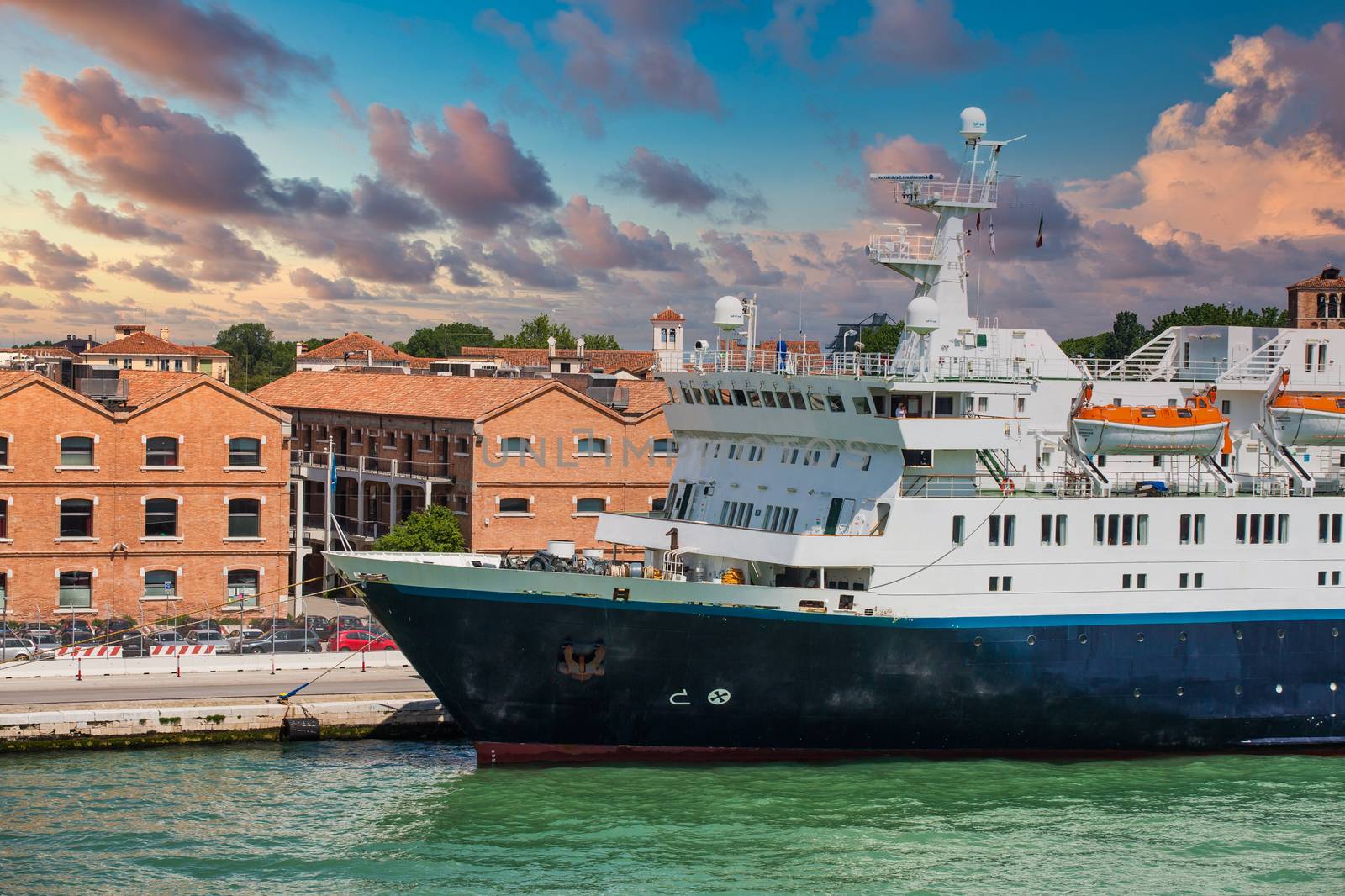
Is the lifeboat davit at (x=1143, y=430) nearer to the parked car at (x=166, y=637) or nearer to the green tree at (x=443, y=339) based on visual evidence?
the parked car at (x=166, y=637)

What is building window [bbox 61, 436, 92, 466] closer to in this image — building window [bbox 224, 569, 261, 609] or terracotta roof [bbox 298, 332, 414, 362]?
building window [bbox 224, 569, 261, 609]

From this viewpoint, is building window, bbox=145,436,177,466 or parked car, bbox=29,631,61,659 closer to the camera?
parked car, bbox=29,631,61,659

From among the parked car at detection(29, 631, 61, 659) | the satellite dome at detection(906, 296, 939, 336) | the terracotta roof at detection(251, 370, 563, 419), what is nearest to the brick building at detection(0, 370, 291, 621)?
the parked car at detection(29, 631, 61, 659)

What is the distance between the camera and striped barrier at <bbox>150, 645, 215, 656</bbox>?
1668 inches

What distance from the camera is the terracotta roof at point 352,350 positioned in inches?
4299

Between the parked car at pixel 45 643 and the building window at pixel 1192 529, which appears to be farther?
the parked car at pixel 45 643

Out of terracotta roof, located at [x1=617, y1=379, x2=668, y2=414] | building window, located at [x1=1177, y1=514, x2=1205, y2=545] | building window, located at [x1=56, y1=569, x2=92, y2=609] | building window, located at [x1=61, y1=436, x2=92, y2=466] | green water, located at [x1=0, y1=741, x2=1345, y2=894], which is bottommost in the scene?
green water, located at [x1=0, y1=741, x2=1345, y2=894]

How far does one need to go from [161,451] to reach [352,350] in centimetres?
6816

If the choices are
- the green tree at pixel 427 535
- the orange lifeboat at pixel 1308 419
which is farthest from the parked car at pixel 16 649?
the orange lifeboat at pixel 1308 419

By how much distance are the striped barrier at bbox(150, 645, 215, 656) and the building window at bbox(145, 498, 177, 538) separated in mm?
8234

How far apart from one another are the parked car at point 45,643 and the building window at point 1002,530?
2370 cm

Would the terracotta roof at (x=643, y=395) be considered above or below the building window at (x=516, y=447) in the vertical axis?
above

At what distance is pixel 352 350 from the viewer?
118m

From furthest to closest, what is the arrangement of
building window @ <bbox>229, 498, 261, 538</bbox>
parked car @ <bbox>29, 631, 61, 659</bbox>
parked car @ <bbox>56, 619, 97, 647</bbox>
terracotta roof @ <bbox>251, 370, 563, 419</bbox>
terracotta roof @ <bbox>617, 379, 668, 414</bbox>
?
terracotta roof @ <bbox>617, 379, 668, 414</bbox>, terracotta roof @ <bbox>251, 370, 563, 419</bbox>, building window @ <bbox>229, 498, 261, 538</bbox>, parked car @ <bbox>56, 619, 97, 647</bbox>, parked car @ <bbox>29, 631, 61, 659</bbox>
